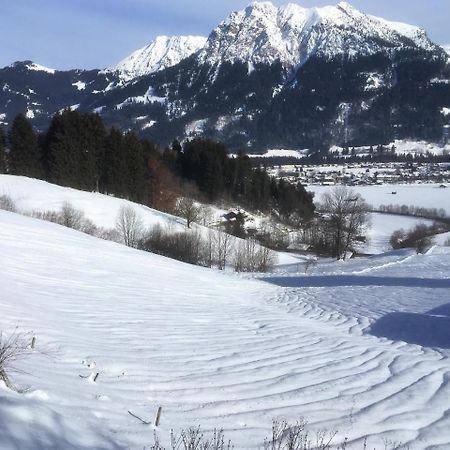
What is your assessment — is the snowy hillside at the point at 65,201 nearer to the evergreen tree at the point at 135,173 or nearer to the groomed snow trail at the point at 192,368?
the evergreen tree at the point at 135,173

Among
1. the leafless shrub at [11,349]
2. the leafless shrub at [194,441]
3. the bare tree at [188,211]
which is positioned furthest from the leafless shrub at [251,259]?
the leafless shrub at [194,441]

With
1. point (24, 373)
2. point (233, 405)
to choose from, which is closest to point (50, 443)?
point (24, 373)

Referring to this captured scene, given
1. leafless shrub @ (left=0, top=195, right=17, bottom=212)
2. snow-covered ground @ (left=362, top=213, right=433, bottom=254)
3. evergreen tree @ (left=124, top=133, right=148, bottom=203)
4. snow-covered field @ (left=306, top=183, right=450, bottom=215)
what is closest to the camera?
leafless shrub @ (left=0, top=195, right=17, bottom=212)

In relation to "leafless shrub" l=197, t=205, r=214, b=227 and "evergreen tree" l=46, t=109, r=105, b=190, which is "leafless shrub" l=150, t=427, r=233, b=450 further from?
"evergreen tree" l=46, t=109, r=105, b=190

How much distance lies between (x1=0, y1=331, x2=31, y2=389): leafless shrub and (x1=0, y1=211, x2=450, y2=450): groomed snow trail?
0.50 feet

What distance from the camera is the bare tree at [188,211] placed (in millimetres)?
43781

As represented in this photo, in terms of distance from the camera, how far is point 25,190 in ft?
124

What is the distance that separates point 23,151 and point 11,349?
4431 cm

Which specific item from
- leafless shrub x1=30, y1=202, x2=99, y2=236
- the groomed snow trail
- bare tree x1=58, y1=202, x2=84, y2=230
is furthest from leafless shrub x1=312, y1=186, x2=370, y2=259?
the groomed snow trail

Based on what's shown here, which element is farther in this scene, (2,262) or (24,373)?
(2,262)

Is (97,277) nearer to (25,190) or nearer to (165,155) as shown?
(25,190)

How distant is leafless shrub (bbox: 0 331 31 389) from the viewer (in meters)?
4.86

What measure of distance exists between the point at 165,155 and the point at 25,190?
2906 cm

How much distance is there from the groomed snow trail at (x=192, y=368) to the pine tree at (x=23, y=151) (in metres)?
33.8
